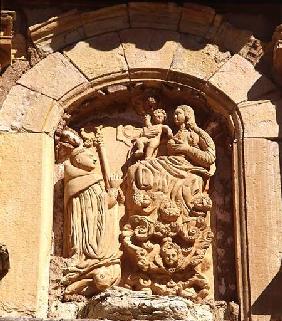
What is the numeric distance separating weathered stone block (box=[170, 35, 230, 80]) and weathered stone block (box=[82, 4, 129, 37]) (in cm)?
53

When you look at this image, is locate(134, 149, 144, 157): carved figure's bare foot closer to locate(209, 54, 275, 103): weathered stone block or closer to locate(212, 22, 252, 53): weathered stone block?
locate(209, 54, 275, 103): weathered stone block

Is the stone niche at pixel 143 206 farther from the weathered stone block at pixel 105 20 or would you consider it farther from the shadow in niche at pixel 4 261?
the weathered stone block at pixel 105 20

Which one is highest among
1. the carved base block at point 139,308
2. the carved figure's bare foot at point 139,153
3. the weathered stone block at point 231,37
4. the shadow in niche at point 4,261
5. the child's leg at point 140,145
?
the weathered stone block at point 231,37

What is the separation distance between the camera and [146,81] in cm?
901

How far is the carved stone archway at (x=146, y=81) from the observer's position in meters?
8.30

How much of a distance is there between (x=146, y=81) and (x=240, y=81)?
2.55ft

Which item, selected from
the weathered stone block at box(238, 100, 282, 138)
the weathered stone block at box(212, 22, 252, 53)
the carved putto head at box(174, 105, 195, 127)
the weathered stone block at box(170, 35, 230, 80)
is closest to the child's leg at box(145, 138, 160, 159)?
the carved putto head at box(174, 105, 195, 127)

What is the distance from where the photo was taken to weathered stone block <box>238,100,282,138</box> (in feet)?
28.4

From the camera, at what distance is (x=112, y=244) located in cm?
839

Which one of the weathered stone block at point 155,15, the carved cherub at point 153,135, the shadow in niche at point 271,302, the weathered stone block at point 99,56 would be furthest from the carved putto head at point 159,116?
the shadow in niche at point 271,302

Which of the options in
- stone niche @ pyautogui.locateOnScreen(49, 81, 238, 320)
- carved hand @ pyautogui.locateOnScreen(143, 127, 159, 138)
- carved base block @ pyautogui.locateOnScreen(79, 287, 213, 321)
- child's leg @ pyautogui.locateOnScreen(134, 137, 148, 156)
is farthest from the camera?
carved hand @ pyautogui.locateOnScreen(143, 127, 159, 138)

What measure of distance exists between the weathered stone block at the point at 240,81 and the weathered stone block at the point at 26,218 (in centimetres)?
149

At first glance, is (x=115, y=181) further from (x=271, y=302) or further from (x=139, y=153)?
(x=271, y=302)

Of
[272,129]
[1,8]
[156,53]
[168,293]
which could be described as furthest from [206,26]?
[168,293]
